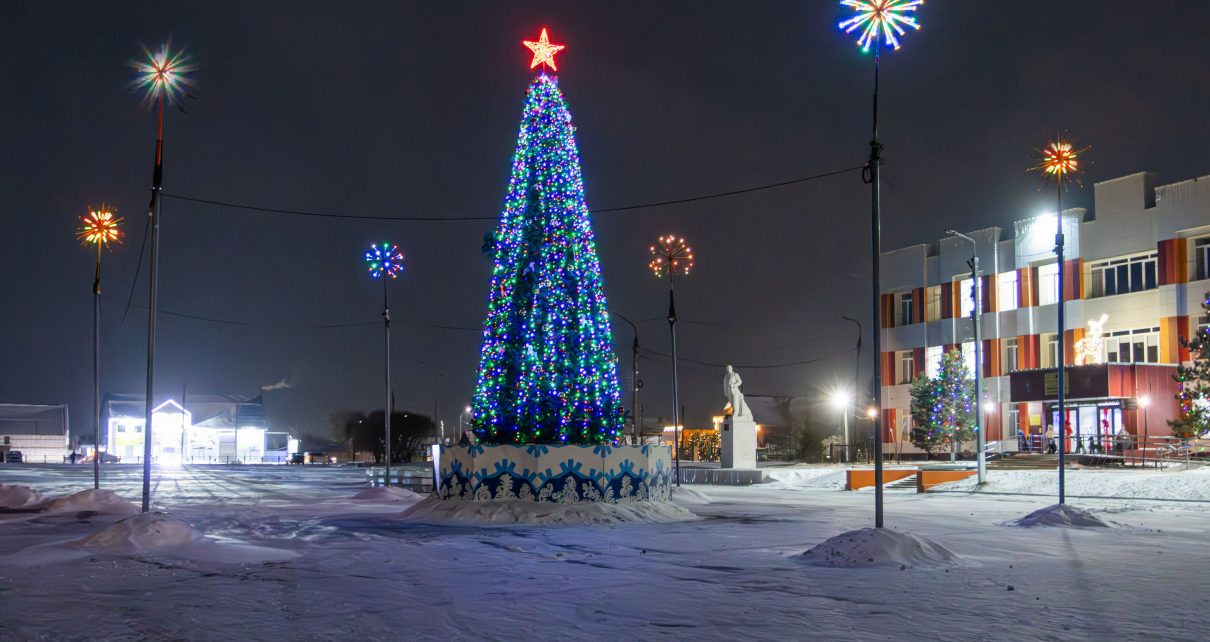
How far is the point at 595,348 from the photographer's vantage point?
2327 centimetres

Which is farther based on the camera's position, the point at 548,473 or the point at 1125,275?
the point at 1125,275

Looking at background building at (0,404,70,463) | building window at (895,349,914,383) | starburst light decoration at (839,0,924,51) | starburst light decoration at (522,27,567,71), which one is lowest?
background building at (0,404,70,463)

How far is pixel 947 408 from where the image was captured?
61.0 m

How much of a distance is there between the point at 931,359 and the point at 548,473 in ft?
174

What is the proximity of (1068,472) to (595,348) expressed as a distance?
904 inches

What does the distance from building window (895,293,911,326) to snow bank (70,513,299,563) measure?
204 feet

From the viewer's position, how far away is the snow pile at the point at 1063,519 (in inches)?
836

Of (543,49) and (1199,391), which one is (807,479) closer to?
(1199,391)

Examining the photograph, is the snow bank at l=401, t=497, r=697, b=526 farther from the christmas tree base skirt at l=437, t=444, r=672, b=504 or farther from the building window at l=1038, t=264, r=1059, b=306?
the building window at l=1038, t=264, r=1059, b=306

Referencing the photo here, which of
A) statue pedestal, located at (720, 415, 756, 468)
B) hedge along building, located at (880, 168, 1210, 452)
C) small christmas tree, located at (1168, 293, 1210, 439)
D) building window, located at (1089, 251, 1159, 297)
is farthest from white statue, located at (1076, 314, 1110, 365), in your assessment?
statue pedestal, located at (720, 415, 756, 468)

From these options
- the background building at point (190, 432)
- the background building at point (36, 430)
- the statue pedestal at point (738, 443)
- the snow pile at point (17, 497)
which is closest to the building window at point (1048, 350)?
the statue pedestal at point (738, 443)

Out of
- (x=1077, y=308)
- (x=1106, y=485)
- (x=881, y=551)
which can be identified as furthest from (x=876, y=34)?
(x=1077, y=308)

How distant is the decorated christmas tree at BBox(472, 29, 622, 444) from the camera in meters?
22.9

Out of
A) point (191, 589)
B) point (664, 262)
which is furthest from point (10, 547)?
point (664, 262)
